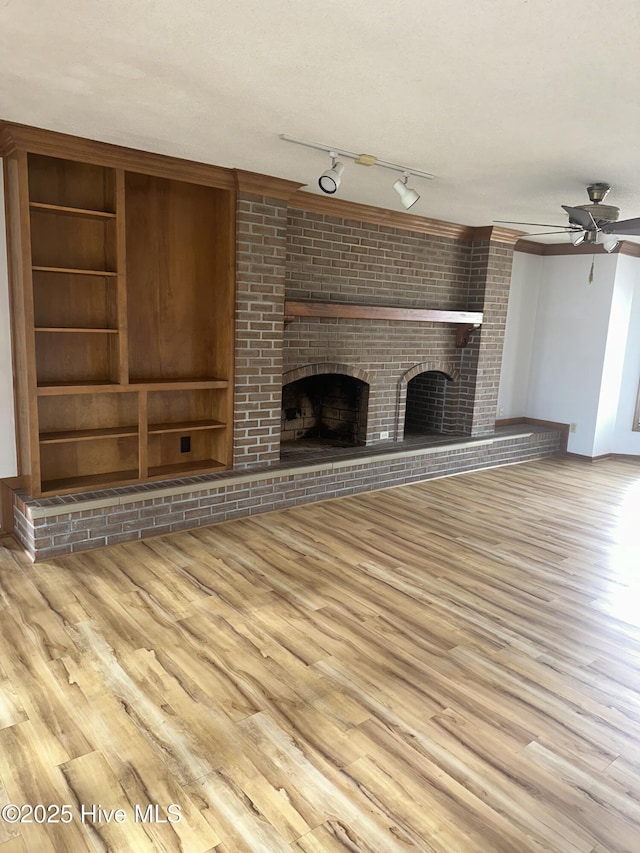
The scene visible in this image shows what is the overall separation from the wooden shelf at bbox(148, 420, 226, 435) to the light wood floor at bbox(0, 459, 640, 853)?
77 cm

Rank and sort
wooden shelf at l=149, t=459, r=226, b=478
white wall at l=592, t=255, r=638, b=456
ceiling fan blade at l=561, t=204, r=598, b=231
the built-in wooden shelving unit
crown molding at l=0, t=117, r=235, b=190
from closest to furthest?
crown molding at l=0, t=117, r=235, b=190, the built-in wooden shelving unit, ceiling fan blade at l=561, t=204, r=598, b=231, wooden shelf at l=149, t=459, r=226, b=478, white wall at l=592, t=255, r=638, b=456

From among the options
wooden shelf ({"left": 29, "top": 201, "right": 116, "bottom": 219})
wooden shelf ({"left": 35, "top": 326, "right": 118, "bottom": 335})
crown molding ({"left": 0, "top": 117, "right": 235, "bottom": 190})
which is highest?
crown molding ({"left": 0, "top": 117, "right": 235, "bottom": 190})

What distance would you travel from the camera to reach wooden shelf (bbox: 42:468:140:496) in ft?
12.3

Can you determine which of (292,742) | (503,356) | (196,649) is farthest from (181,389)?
(503,356)

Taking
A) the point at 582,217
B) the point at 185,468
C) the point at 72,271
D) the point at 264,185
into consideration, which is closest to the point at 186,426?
the point at 185,468

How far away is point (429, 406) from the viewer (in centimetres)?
668

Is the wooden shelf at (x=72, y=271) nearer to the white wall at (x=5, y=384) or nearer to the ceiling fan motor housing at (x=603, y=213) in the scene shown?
the white wall at (x=5, y=384)

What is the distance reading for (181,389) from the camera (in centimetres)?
420

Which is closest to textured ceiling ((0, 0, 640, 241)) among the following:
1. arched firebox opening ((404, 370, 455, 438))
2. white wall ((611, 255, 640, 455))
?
arched firebox opening ((404, 370, 455, 438))

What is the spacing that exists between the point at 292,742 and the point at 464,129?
2841 millimetres

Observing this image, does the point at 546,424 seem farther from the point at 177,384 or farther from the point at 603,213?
the point at 177,384

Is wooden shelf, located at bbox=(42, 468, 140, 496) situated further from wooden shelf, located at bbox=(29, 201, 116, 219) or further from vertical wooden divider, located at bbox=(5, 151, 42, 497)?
wooden shelf, located at bbox=(29, 201, 116, 219)

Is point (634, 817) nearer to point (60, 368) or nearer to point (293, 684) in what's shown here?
point (293, 684)

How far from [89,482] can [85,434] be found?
321 mm
